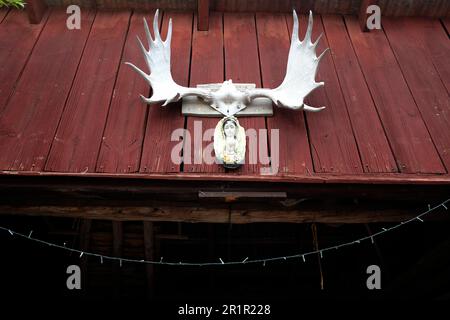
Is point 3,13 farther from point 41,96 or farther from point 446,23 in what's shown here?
point 446,23

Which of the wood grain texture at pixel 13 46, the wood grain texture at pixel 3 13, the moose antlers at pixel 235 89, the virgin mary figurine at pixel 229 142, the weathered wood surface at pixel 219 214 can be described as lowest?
the weathered wood surface at pixel 219 214

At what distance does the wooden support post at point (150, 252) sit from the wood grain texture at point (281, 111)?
199 centimetres

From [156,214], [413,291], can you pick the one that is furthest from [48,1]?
[413,291]

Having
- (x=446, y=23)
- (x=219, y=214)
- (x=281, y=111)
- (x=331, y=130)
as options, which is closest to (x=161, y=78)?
(x=281, y=111)

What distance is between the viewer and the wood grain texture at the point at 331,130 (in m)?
2.96

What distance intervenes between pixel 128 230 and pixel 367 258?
9.69ft

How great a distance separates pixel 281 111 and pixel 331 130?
1.39 ft

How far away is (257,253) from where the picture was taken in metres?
5.09

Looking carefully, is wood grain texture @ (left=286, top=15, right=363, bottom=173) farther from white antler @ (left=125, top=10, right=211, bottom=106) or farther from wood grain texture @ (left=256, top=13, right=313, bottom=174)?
white antler @ (left=125, top=10, right=211, bottom=106)

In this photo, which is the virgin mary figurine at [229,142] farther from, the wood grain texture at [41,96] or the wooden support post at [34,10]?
the wooden support post at [34,10]

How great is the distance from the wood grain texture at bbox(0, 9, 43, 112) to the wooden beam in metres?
0.95

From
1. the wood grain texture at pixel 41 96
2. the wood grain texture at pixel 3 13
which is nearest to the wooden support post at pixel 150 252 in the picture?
the wood grain texture at pixel 41 96

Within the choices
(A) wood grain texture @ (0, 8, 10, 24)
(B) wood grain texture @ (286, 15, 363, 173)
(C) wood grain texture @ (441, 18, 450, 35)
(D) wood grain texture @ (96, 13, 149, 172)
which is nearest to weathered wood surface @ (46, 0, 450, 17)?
(C) wood grain texture @ (441, 18, 450, 35)

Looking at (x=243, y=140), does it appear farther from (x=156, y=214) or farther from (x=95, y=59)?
(x=95, y=59)
